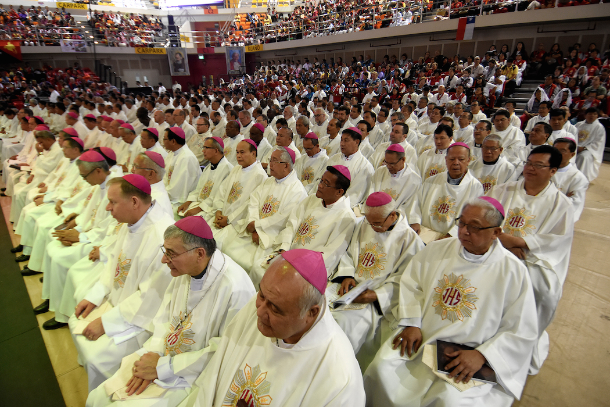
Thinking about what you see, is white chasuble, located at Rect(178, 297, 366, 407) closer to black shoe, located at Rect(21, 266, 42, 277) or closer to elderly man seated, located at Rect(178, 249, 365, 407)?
elderly man seated, located at Rect(178, 249, 365, 407)

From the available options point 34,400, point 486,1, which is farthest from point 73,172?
point 486,1

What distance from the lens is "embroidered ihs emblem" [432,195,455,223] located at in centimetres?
389

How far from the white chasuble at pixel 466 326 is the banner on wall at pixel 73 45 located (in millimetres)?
25209

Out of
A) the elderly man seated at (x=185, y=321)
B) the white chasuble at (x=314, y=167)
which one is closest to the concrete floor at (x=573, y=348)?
the elderly man seated at (x=185, y=321)

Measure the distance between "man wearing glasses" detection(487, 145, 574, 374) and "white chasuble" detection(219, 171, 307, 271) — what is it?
2.18m

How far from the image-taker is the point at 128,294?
8.78ft

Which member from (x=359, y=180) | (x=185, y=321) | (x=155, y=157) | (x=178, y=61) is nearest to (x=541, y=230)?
(x=359, y=180)

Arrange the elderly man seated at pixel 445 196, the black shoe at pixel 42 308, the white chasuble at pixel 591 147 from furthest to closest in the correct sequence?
1. the white chasuble at pixel 591 147
2. the elderly man seated at pixel 445 196
3. the black shoe at pixel 42 308

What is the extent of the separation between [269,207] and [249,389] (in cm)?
249

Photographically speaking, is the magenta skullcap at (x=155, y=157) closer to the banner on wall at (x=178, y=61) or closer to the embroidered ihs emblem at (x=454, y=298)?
the embroidered ihs emblem at (x=454, y=298)

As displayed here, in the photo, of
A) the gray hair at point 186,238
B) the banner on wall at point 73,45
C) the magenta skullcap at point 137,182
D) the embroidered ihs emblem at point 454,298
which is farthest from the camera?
the banner on wall at point 73,45

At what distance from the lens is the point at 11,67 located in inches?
759

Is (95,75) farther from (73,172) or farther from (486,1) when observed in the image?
(486,1)

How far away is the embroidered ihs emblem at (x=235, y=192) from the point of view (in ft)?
14.6
